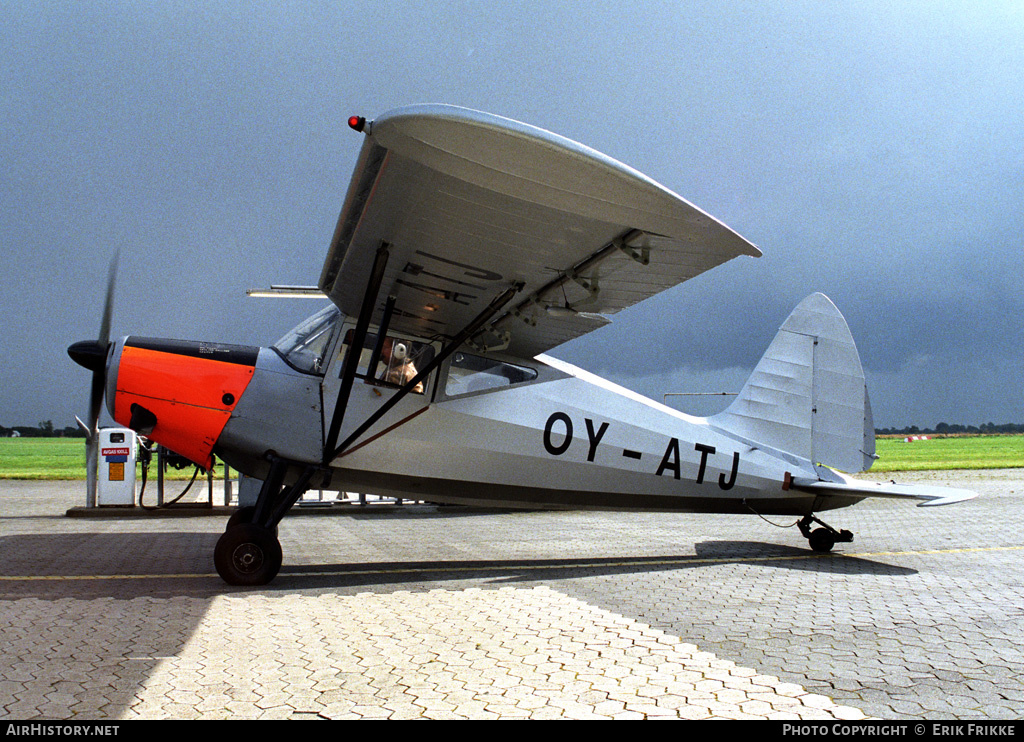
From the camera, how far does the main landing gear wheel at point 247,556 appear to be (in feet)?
21.6

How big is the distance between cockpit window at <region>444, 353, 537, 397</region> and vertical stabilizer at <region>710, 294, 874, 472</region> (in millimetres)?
3064

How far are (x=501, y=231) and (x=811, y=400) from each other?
6156 millimetres

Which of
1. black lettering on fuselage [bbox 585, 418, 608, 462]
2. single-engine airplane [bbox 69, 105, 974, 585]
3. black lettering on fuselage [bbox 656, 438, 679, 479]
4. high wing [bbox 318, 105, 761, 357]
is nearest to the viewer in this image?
high wing [bbox 318, 105, 761, 357]

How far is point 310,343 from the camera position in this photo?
7621 millimetres

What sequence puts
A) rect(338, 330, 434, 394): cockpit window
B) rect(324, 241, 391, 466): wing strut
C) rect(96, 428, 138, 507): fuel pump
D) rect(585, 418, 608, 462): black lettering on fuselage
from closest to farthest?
1. rect(324, 241, 391, 466): wing strut
2. rect(338, 330, 434, 394): cockpit window
3. rect(585, 418, 608, 462): black lettering on fuselage
4. rect(96, 428, 138, 507): fuel pump

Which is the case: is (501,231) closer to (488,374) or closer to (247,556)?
(488,374)

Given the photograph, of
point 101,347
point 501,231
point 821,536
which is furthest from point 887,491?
point 101,347

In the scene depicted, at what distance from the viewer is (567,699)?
140 inches

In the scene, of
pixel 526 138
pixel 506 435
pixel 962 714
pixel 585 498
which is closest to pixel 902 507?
pixel 585 498

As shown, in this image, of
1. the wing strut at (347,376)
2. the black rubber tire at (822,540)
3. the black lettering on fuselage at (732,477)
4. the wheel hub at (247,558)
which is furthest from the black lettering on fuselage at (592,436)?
the wheel hub at (247,558)

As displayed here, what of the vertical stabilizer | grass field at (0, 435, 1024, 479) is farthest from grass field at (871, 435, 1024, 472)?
the vertical stabilizer

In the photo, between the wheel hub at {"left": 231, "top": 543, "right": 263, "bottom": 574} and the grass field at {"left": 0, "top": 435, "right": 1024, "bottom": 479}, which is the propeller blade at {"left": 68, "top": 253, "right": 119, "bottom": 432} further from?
the grass field at {"left": 0, "top": 435, "right": 1024, "bottom": 479}

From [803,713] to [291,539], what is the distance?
9.03 m

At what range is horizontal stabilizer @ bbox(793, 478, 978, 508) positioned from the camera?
26.2 ft
